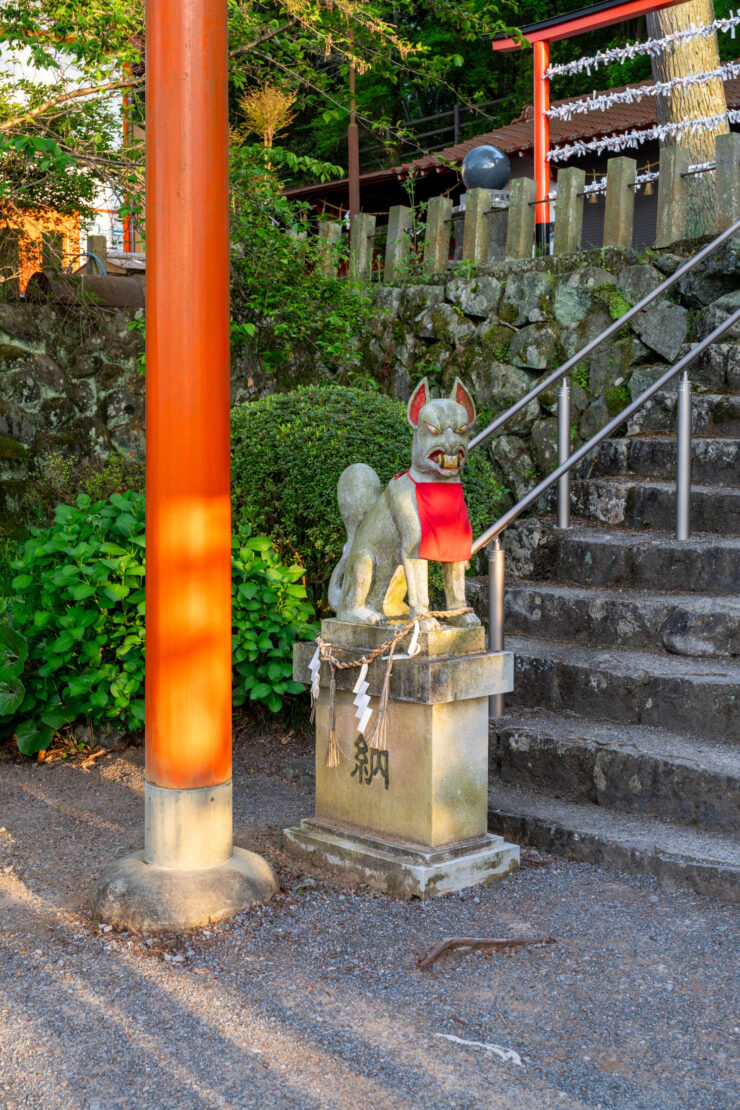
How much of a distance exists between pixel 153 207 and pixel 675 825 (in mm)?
2482

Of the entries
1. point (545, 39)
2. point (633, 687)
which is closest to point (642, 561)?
point (633, 687)

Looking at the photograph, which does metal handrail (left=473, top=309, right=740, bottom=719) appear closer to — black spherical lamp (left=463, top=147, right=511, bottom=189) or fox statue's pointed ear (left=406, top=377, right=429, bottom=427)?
fox statue's pointed ear (left=406, top=377, right=429, bottom=427)

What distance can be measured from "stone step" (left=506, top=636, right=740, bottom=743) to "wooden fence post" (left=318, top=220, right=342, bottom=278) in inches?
161

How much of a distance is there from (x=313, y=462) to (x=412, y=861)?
2221 mm

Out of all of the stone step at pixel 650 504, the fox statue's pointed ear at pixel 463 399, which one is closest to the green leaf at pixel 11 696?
the fox statue's pointed ear at pixel 463 399

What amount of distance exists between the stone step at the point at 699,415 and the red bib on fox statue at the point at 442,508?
2546 mm

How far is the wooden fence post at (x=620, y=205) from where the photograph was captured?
679 cm

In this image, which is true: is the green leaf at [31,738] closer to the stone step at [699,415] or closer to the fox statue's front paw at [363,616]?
the fox statue's front paw at [363,616]

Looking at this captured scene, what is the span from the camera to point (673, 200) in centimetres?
661

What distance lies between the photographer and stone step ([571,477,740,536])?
191 inches

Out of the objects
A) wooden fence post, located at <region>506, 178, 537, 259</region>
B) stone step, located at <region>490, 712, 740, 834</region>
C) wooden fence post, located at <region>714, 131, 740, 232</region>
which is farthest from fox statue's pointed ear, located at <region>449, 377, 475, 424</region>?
wooden fence post, located at <region>506, 178, 537, 259</region>

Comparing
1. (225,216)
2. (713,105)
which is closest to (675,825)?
(225,216)

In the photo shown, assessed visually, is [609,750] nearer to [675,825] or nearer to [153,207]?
[675,825]

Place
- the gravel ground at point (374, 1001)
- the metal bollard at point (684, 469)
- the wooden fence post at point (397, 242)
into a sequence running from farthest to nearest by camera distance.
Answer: the wooden fence post at point (397, 242)
the metal bollard at point (684, 469)
the gravel ground at point (374, 1001)
